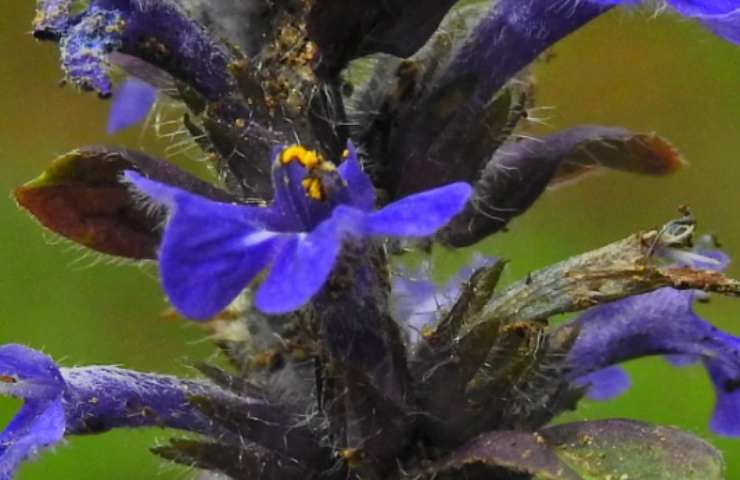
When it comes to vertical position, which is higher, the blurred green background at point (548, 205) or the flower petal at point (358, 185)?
the flower petal at point (358, 185)

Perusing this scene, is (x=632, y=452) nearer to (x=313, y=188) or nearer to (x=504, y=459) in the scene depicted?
(x=504, y=459)

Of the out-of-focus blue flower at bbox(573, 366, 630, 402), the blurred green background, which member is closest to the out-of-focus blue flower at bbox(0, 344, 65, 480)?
the out-of-focus blue flower at bbox(573, 366, 630, 402)

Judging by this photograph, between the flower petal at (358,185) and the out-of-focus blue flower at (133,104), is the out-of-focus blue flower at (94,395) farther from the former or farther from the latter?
the out-of-focus blue flower at (133,104)

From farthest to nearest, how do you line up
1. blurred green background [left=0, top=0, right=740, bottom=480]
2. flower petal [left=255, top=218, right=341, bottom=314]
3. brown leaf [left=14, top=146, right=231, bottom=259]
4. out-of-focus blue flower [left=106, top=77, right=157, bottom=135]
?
blurred green background [left=0, top=0, right=740, bottom=480]
out-of-focus blue flower [left=106, top=77, right=157, bottom=135]
brown leaf [left=14, top=146, right=231, bottom=259]
flower petal [left=255, top=218, right=341, bottom=314]

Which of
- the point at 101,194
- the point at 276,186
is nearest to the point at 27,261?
the point at 101,194

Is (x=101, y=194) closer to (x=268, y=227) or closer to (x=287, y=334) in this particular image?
(x=287, y=334)

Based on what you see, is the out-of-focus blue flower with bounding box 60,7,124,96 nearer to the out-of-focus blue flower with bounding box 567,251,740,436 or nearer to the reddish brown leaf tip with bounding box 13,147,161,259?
the reddish brown leaf tip with bounding box 13,147,161,259

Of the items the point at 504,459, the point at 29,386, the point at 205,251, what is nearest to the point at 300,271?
the point at 205,251

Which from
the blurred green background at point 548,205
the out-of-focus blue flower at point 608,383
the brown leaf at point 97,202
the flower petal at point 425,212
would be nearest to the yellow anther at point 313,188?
the flower petal at point 425,212
